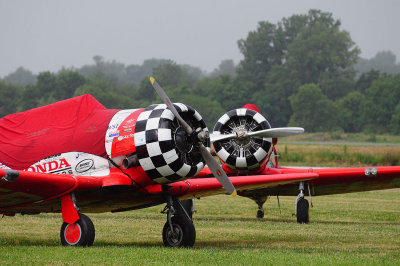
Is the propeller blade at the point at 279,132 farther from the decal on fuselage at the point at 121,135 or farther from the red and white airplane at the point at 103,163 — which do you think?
the decal on fuselage at the point at 121,135

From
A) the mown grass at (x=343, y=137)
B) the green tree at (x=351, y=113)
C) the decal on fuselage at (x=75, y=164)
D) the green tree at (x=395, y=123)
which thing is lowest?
the decal on fuselage at (x=75, y=164)

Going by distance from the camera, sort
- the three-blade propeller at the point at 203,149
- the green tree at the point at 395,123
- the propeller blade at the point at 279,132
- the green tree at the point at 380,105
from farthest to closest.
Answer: the green tree at the point at 380,105 → the green tree at the point at 395,123 → the propeller blade at the point at 279,132 → the three-blade propeller at the point at 203,149

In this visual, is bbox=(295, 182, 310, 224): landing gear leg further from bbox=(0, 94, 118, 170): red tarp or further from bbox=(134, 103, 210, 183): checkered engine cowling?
bbox=(0, 94, 118, 170): red tarp

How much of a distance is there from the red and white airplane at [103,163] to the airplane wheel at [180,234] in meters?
0.01

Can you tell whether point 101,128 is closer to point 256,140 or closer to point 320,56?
point 256,140

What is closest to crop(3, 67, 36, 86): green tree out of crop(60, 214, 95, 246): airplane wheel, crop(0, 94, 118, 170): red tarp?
crop(0, 94, 118, 170): red tarp

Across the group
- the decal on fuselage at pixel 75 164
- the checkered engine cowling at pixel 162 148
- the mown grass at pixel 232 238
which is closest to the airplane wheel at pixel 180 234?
the mown grass at pixel 232 238

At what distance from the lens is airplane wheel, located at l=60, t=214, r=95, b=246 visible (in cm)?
929

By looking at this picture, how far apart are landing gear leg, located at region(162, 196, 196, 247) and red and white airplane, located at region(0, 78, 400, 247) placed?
0.01 metres

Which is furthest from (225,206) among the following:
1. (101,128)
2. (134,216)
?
(101,128)

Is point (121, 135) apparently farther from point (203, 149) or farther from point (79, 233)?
point (79, 233)

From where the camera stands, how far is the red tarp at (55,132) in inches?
396

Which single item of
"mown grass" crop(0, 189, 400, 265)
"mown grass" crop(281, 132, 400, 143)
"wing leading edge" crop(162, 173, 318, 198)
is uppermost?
"mown grass" crop(281, 132, 400, 143)

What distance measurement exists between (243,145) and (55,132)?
5406 mm
